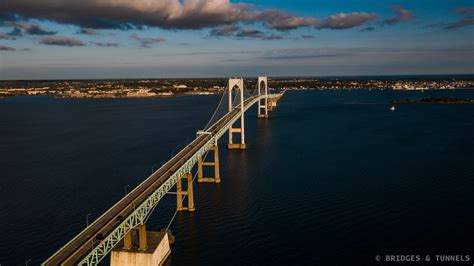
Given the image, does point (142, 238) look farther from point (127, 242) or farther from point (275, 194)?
point (275, 194)

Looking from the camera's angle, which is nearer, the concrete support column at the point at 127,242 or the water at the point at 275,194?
the concrete support column at the point at 127,242

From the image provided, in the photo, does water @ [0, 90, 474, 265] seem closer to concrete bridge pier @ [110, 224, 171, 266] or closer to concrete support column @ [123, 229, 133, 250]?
concrete bridge pier @ [110, 224, 171, 266]

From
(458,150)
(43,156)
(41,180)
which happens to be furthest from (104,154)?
(458,150)

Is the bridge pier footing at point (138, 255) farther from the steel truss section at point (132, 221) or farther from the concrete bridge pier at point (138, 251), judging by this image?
the steel truss section at point (132, 221)

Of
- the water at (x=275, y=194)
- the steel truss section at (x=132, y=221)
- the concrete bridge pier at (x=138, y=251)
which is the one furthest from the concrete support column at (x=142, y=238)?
the water at (x=275, y=194)

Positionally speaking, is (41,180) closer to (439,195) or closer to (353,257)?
(353,257)

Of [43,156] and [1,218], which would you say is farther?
[43,156]

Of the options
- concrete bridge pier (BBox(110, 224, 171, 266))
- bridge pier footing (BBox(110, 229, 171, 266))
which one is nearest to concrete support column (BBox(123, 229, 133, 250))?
concrete bridge pier (BBox(110, 224, 171, 266))
